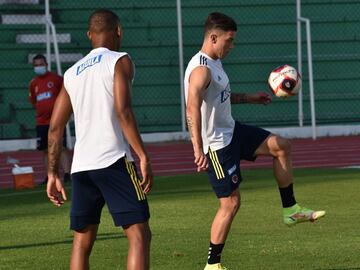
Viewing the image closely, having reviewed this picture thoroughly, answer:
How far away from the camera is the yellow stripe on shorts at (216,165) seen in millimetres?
9367

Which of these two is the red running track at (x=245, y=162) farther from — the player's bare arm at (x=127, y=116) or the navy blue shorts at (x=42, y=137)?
the player's bare arm at (x=127, y=116)

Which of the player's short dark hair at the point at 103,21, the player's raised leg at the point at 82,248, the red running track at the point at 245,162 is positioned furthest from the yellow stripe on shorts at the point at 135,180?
the red running track at the point at 245,162

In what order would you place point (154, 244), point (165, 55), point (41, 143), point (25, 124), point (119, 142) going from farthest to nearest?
point (165, 55)
point (25, 124)
point (41, 143)
point (154, 244)
point (119, 142)

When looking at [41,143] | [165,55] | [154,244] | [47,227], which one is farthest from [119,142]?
[165,55]

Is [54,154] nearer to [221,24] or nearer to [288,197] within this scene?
[221,24]

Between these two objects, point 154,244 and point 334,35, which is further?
point 334,35

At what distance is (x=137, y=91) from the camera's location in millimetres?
27250

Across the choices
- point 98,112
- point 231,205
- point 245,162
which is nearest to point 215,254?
point 231,205

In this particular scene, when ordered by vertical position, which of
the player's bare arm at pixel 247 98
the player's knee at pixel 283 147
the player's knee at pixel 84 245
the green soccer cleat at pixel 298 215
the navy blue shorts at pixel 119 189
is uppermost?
the navy blue shorts at pixel 119 189

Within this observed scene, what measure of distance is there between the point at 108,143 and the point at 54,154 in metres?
0.55

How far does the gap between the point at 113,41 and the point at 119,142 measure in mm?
664

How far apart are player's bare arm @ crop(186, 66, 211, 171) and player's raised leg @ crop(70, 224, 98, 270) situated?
5.12 ft

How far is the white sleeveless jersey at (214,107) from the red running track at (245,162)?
993 centimetres

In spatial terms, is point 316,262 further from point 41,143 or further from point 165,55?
point 165,55
